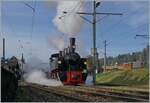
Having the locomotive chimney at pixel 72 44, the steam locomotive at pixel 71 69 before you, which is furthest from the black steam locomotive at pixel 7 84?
the locomotive chimney at pixel 72 44

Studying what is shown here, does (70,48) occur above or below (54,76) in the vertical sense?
above

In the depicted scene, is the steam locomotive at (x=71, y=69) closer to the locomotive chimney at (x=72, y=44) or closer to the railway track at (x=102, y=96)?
the locomotive chimney at (x=72, y=44)

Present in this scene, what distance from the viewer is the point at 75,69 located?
1535 inches

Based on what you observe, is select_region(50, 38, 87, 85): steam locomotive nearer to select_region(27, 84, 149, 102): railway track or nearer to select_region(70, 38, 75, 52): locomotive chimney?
select_region(70, 38, 75, 52): locomotive chimney

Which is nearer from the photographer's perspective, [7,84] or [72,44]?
[7,84]

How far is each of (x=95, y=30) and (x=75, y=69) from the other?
4247 millimetres

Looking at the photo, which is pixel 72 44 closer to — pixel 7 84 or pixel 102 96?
pixel 102 96

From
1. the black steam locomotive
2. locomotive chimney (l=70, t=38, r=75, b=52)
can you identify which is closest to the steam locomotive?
locomotive chimney (l=70, t=38, r=75, b=52)

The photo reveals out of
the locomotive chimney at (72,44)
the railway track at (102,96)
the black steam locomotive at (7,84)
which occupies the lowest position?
the railway track at (102,96)

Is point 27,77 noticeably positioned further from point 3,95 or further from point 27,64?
point 3,95

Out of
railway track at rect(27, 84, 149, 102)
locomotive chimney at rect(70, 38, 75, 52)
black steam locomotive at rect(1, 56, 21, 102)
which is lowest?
railway track at rect(27, 84, 149, 102)

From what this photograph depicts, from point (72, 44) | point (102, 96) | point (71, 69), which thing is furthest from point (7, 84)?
point (72, 44)

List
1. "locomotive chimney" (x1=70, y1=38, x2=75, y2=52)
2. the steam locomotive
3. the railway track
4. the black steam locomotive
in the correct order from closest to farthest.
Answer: the black steam locomotive < the railway track < the steam locomotive < "locomotive chimney" (x1=70, y1=38, x2=75, y2=52)

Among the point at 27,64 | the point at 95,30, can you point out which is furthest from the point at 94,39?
the point at 27,64
